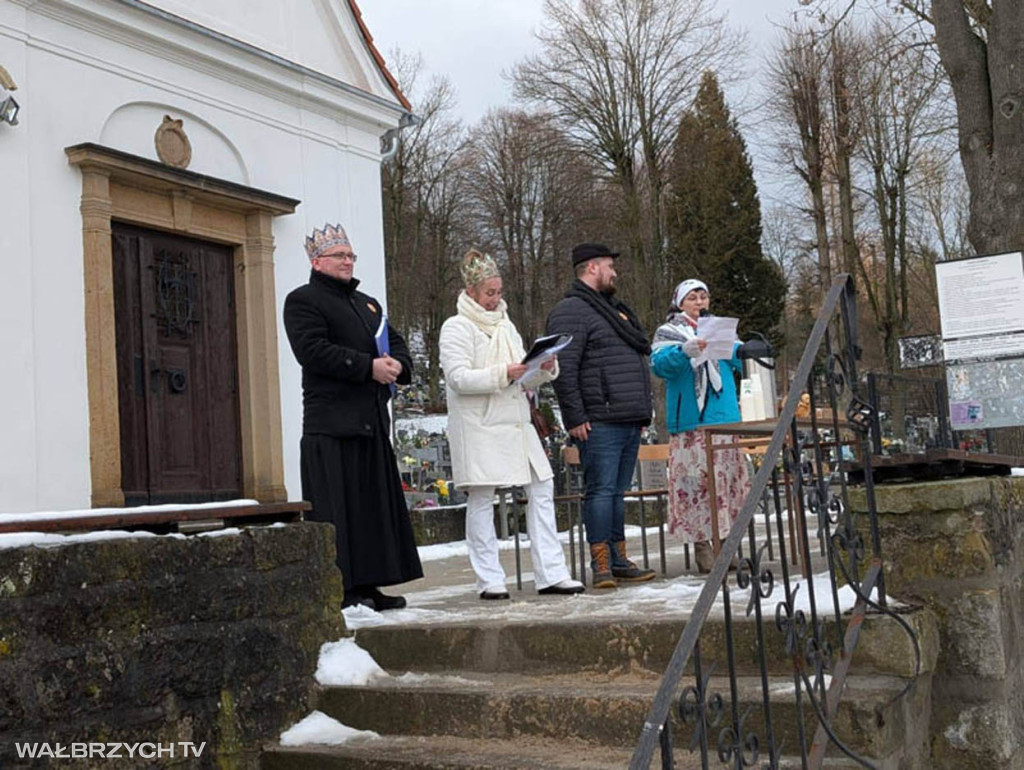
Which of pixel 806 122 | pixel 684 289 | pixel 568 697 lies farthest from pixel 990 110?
pixel 806 122

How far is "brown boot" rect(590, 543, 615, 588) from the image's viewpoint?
5.36 metres

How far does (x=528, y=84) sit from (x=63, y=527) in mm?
25689

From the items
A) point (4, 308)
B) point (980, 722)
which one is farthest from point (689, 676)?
point (4, 308)

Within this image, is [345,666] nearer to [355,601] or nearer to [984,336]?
[355,601]

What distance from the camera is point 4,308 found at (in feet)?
25.5

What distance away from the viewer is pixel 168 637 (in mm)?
3672

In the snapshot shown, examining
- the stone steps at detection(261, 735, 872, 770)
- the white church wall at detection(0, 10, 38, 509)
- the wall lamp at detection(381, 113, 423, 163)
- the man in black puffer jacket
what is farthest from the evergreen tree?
the stone steps at detection(261, 735, 872, 770)

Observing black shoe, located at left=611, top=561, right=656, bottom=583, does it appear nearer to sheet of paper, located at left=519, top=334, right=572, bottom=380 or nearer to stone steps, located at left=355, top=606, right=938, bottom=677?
sheet of paper, located at left=519, top=334, right=572, bottom=380

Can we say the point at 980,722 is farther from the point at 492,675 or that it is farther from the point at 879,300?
the point at 879,300

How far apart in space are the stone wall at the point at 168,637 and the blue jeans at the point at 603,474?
1.48 m

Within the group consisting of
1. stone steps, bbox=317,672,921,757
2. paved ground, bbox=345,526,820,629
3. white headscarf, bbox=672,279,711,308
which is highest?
white headscarf, bbox=672,279,711,308

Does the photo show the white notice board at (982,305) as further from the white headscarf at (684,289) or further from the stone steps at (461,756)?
the stone steps at (461,756)

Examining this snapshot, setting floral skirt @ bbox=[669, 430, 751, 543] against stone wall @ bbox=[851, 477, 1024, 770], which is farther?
floral skirt @ bbox=[669, 430, 751, 543]

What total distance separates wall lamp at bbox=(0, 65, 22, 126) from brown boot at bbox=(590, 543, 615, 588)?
5194mm
